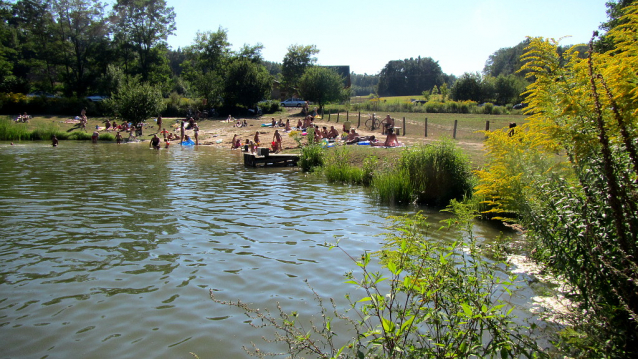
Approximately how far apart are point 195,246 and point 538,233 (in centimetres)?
587

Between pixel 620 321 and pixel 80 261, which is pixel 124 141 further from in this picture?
pixel 620 321

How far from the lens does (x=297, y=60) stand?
219 ft

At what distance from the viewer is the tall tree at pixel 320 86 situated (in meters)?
52.6

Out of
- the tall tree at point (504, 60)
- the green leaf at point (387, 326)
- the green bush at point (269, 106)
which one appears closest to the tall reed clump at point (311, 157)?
the green leaf at point (387, 326)

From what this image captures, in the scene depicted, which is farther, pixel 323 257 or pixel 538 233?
pixel 323 257

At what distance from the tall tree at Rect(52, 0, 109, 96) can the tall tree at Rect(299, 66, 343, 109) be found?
29524 millimetres

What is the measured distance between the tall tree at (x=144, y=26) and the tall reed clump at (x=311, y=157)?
1977 inches

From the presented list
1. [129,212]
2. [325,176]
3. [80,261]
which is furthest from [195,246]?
[325,176]

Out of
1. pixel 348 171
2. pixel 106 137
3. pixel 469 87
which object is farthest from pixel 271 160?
pixel 469 87

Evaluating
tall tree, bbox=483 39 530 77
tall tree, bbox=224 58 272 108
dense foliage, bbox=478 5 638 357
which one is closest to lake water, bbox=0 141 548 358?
dense foliage, bbox=478 5 638 357

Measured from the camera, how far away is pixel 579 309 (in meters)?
3.71

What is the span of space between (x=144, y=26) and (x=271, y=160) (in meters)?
51.3

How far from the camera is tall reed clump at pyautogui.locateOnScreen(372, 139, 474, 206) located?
12.3 m

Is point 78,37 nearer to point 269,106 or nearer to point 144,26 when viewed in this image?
point 144,26
